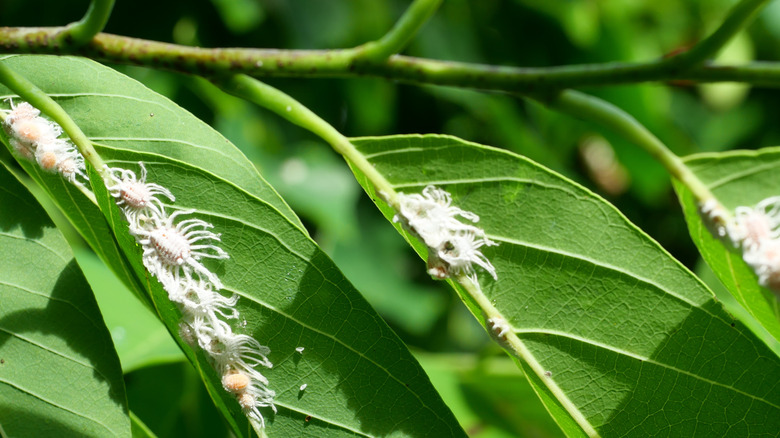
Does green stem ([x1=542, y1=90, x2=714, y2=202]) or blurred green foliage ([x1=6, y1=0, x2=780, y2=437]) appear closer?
green stem ([x1=542, y1=90, x2=714, y2=202])

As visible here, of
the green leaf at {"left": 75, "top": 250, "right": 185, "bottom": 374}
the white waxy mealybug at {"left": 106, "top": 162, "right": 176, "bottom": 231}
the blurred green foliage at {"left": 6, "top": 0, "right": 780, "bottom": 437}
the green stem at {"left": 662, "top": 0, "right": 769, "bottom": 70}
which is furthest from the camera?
the blurred green foliage at {"left": 6, "top": 0, "right": 780, "bottom": 437}

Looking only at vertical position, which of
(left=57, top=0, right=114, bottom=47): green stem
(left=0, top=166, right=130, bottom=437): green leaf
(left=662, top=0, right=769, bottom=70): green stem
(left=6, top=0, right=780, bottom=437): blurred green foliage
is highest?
(left=6, top=0, right=780, bottom=437): blurred green foliage

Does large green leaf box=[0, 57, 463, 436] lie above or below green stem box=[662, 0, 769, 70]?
below

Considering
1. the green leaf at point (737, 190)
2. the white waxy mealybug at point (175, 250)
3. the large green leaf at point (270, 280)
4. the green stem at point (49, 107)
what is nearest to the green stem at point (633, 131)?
the green leaf at point (737, 190)

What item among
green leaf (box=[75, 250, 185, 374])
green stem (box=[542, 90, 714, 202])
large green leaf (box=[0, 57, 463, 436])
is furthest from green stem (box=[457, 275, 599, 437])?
green leaf (box=[75, 250, 185, 374])

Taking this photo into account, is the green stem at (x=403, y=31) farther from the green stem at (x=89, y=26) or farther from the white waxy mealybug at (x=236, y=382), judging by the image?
the white waxy mealybug at (x=236, y=382)

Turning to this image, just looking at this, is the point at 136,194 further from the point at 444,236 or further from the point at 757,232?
the point at 757,232

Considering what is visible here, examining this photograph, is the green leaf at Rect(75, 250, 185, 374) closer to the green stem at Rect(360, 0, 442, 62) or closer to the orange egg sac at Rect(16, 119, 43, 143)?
the orange egg sac at Rect(16, 119, 43, 143)
